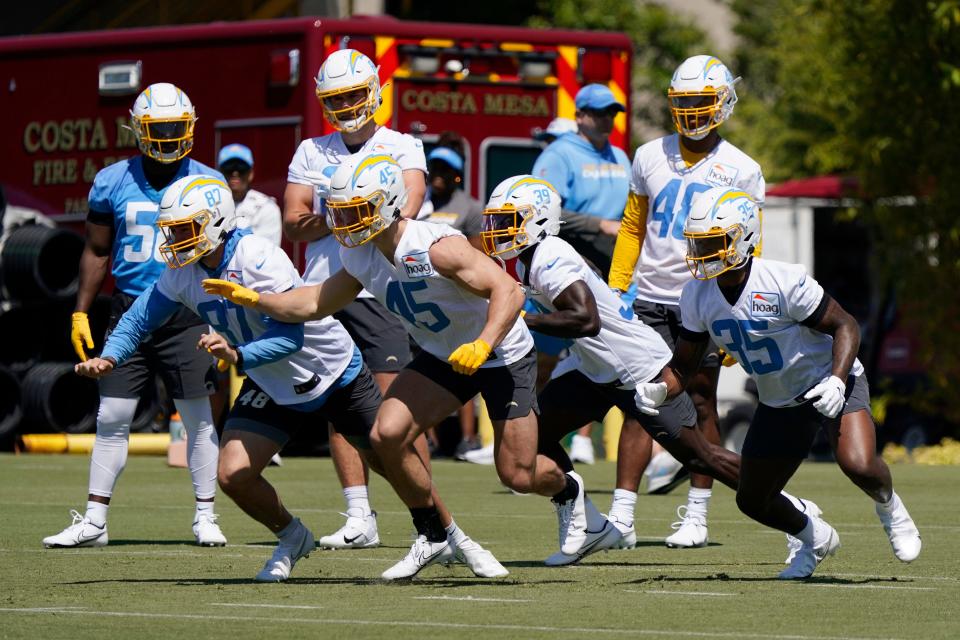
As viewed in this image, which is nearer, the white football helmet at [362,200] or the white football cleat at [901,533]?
the white football helmet at [362,200]

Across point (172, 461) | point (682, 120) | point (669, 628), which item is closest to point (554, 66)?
point (172, 461)

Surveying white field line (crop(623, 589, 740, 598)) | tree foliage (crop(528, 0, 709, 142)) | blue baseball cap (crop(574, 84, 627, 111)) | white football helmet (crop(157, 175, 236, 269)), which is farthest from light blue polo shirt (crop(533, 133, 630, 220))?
tree foliage (crop(528, 0, 709, 142))

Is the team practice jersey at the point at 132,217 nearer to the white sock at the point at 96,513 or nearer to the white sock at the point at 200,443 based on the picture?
the white sock at the point at 200,443

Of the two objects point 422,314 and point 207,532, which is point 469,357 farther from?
point 207,532

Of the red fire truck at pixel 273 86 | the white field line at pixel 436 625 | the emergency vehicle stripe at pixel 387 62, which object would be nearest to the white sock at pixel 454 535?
the white field line at pixel 436 625

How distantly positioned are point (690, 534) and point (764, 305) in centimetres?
186

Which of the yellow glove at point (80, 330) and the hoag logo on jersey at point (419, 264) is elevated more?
the hoag logo on jersey at point (419, 264)

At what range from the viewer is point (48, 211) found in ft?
56.3

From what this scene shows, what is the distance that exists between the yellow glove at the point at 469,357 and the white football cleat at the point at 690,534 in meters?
2.33

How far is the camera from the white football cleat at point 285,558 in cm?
848

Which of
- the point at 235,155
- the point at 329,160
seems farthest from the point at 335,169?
the point at 235,155

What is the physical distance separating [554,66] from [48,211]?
4437 millimetres

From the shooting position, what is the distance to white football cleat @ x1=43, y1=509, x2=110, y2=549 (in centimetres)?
986

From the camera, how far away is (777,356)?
8.49 metres
